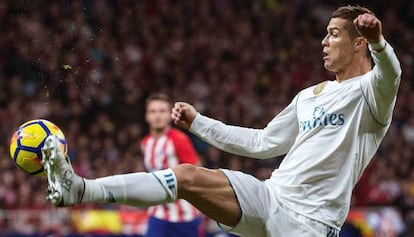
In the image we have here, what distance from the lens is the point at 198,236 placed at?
8094 millimetres

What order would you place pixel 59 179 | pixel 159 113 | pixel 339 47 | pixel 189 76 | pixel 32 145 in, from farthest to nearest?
pixel 189 76 < pixel 159 113 < pixel 339 47 < pixel 32 145 < pixel 59 179

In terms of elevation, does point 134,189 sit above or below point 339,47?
below

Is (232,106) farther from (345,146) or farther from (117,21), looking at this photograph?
Answer: (345,146)

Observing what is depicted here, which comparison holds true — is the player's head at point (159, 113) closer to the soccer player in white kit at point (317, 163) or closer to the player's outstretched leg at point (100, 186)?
the soccer player in white kit at point (317, 163)

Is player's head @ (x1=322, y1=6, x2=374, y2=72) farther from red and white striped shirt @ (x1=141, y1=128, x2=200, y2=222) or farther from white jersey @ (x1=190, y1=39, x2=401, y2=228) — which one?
red and white striped shirt @ (x1=141, y1=128, x2=200, y2=222)

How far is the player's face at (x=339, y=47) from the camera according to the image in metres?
5.21

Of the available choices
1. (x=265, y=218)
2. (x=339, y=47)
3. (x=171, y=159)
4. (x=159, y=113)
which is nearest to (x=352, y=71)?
(x=339, y=47)

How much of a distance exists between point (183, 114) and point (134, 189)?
0.97 metres

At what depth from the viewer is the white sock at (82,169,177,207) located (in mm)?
4402

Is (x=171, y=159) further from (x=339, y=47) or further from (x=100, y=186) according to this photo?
(x=100, y=186)

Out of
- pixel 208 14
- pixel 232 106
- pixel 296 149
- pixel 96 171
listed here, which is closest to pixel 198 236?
pixel 296 149

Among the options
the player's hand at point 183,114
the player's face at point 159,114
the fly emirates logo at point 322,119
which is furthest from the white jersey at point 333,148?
the player's face at point 159,114

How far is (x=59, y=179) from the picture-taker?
4.30 metres

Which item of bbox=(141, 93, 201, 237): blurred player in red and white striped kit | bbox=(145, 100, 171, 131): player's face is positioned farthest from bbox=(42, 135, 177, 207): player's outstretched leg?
bbox=(145, 100, 171, 131): player's face
